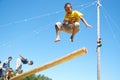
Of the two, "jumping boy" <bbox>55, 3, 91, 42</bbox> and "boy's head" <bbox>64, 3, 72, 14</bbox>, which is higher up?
"boy's head" <bbox>64, 3, 72, 14</bbox>

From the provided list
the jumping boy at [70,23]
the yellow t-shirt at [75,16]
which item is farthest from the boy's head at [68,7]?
the yellow t-shirt at [75,16]

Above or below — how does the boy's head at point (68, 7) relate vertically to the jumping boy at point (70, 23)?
above

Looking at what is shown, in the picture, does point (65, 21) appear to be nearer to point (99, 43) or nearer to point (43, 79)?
point (99, 43)

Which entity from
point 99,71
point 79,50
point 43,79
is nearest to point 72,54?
point 79,50

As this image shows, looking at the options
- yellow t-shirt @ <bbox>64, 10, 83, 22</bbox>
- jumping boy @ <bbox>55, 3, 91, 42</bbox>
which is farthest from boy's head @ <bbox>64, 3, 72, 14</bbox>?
yellow t-shirt @ <bbox>64, 10, 83, 22</bbox>

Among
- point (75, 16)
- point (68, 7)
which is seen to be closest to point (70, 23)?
point (75, 16)

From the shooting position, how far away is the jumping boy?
8094mm

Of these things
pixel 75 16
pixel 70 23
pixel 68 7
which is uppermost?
pixel 68 7

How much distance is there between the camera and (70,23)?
27.2 ft

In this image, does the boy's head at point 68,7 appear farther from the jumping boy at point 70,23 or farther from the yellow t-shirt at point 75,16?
the yellow t-shirt at point 75,16

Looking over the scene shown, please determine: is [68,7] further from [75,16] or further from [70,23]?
[70,23]

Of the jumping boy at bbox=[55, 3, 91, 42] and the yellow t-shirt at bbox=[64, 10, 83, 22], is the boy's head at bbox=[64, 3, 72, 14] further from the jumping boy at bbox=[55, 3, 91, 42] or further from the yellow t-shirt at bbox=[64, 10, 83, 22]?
the yellow t-shirt at bbox=[64, 10, 83, 22]

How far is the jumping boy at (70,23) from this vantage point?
809cm

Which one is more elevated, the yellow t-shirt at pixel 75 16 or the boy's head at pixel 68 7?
the boy's head at pixel 68 7
